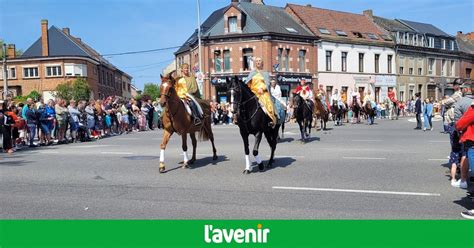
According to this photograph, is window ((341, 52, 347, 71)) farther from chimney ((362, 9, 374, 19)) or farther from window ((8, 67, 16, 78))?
window ((8, 67, 16, 78))

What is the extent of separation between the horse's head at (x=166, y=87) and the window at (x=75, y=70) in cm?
5591

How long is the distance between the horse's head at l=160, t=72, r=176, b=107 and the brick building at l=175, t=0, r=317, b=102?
36.1 m

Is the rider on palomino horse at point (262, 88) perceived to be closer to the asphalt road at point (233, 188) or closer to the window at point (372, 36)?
the asphalt road at point (233, 188)

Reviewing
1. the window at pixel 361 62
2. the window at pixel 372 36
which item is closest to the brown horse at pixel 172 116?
the window at pixel 361 62

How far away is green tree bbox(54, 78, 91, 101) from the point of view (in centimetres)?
5603

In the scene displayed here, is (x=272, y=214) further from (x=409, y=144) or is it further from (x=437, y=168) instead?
(x=409, y=144)

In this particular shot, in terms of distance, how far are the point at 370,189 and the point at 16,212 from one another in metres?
6.13

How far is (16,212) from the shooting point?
22.7ft


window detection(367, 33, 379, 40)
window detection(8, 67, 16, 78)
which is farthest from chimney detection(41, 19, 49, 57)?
window detection(367, 33, 379, 40)

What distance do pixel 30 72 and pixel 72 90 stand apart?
453 inches

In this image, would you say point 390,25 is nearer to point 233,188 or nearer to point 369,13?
point 369,13

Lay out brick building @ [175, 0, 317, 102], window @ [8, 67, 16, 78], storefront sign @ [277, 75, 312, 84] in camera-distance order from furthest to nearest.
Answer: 1. window @ [8, 67, 16, 78]
2. storefront sign @ [277, 75, 312, 84]
3. brick building @ [175, 0, 317, 102]

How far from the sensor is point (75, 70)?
62031mm
